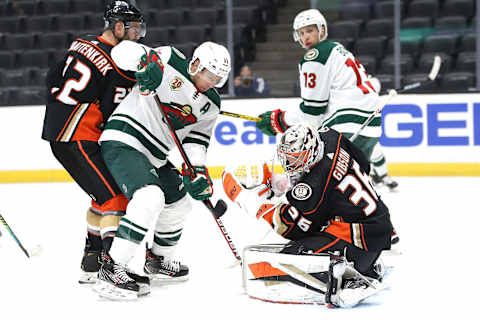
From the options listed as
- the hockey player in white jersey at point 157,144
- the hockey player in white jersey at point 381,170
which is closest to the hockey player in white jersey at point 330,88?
the hockey player in white jersey at point 157,144

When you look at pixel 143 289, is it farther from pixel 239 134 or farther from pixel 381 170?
pixel 239 134

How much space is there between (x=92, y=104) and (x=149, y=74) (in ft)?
1.28

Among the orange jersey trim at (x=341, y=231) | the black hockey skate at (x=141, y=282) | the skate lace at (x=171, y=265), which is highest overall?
the orange jersey trim at (x=341, y=231)

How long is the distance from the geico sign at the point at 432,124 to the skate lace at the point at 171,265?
3414mm

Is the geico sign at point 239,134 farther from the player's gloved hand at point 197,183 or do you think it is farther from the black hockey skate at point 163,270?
the player's gloved hand at point 197,183

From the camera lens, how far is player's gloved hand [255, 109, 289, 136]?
3984 mm

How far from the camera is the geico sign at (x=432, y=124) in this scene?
603 centimetres

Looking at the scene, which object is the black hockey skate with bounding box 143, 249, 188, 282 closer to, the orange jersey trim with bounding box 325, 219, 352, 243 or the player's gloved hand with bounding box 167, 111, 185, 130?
the player's gloved hand with bounding box 167, 111, 185, 130

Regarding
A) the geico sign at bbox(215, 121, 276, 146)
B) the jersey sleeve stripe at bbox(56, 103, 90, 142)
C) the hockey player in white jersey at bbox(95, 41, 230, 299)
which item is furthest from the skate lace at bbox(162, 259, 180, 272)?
the geico sign at bbox(215, 121, 276, 146)

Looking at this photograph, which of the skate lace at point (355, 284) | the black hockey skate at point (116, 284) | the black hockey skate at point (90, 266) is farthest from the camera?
the black hockey skate at point (90, 266)

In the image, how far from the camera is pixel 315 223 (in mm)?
2746

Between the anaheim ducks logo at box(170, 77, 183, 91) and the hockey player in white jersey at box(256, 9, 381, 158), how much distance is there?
3.44 ft

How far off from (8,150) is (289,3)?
3.14m

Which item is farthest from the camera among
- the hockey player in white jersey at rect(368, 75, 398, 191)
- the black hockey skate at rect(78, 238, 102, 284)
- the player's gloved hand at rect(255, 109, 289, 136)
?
the hockey player in white jersey at rect(368, 75, 398, 191)
